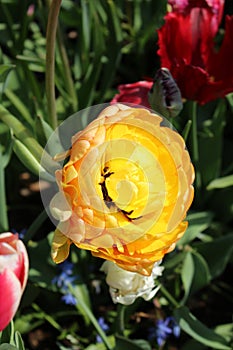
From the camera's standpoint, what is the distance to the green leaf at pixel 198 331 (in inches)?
55.1

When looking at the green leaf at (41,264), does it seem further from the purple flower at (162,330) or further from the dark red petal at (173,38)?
the dark red petal at (173,38)

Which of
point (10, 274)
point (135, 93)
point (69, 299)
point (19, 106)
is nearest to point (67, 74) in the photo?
point (19, 106)

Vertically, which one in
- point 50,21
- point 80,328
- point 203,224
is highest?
point 50,21

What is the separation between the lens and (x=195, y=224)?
150 centimetres

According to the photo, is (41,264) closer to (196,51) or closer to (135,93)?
(135,93)

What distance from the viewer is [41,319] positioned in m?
1.53

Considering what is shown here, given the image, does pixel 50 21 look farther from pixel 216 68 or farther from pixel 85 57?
pixel 85 57

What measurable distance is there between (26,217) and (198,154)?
1.40 ft

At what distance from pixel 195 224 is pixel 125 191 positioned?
0.48m

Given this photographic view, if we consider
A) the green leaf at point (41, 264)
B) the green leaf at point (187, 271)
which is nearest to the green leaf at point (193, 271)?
the green leaf at point (187, 271)

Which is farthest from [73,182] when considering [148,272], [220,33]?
[220,33]

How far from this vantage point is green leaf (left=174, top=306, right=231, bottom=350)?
4.59 ft

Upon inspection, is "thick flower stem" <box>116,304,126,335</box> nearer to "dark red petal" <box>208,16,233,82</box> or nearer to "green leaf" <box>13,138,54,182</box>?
"green leaf" <box>13,138,54,182</box>

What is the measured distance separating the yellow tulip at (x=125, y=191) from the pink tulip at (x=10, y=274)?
0.11m
